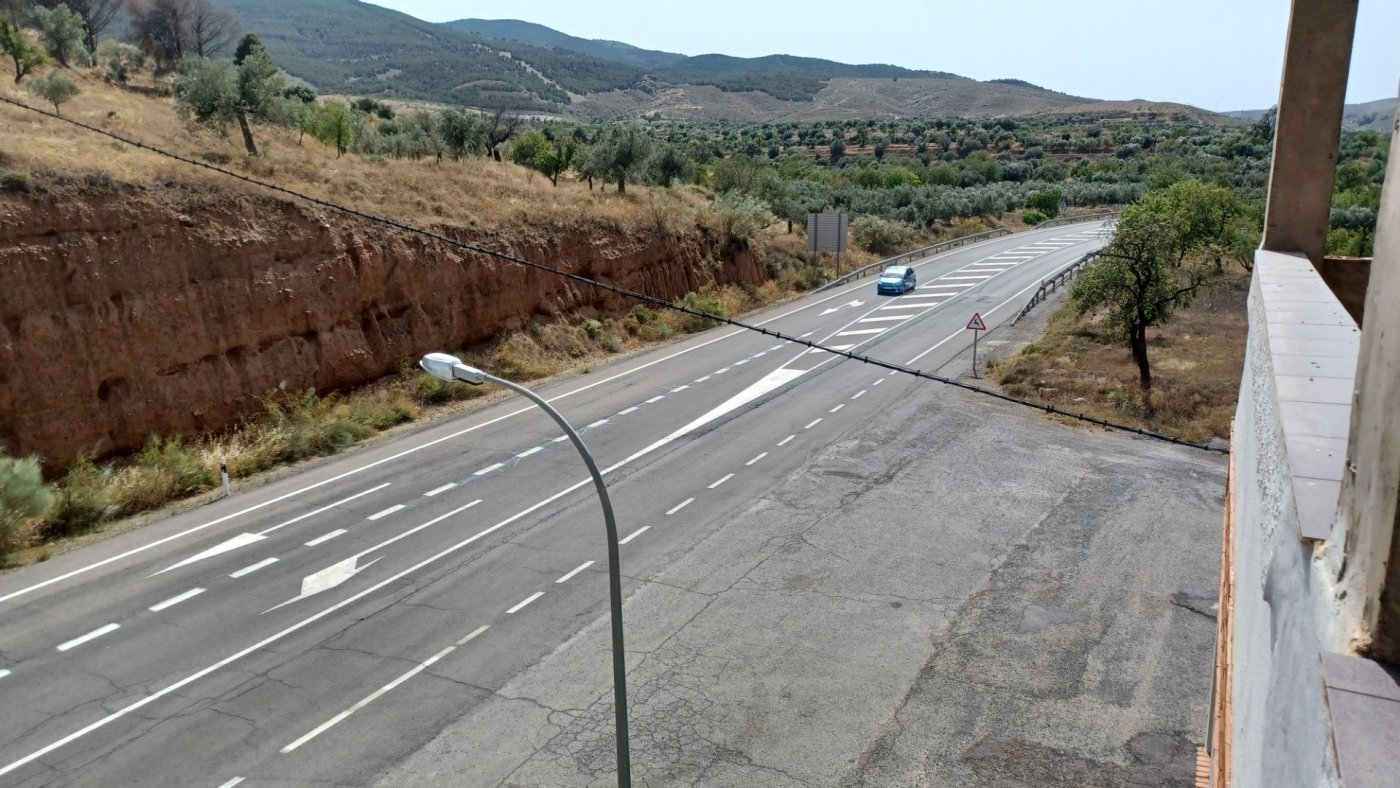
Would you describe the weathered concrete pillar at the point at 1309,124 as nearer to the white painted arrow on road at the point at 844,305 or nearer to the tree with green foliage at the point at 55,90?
the white painted arrow on road at the point at 844,305

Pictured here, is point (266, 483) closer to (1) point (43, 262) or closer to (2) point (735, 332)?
(1) point (43, 262)

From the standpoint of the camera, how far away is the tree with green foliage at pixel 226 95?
3006 centimetres

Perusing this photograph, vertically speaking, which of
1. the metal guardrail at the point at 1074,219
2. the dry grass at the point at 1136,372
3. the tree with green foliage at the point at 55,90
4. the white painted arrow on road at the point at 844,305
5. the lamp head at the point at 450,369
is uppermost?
the tree with green foliage at the point at 55,90

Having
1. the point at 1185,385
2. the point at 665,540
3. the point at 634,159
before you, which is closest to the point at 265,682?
the point at 665,540

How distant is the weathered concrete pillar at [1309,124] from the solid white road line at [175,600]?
15.7 m

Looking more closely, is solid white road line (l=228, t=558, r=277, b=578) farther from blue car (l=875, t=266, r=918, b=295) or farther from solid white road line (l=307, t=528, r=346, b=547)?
blue car (l=875, t=266, r=918, b=295)

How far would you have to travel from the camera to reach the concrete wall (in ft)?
9.14

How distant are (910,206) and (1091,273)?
40988mm

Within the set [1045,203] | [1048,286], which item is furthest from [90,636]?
[1045,203]

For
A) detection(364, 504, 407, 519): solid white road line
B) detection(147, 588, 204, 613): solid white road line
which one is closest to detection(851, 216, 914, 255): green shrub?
detection(364, 504, 407, 519): solid white road line

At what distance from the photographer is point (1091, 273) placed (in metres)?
28.9

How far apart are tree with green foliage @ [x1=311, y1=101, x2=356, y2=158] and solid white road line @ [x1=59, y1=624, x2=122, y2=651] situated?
26.7 m

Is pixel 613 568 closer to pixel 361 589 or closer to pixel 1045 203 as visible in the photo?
pixel 361 589

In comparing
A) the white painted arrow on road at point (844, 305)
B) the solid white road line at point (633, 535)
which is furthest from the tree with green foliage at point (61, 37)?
the solid white road line at point (633, 535)
